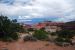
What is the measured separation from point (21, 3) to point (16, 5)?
0.79ft

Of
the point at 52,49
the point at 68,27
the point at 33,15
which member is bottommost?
the point at 52,49

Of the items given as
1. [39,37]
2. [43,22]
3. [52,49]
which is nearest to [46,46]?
[52,49]

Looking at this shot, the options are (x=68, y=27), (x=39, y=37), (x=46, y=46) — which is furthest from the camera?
(x=39, y=37)

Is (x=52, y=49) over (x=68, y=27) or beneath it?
beneath

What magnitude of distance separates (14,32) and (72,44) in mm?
3270

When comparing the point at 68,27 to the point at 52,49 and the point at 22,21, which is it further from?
the point at 22,21

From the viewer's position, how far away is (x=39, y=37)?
34.6 feet

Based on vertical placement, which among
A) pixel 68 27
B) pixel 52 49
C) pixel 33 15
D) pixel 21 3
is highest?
pixel 21 3

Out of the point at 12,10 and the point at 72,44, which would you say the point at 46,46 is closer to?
the point at 72,44

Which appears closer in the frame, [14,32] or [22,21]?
[22,21]

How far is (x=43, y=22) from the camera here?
861cm

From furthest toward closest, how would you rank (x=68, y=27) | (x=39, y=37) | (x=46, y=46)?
1. (x=39, y=37)
2. (x=46, y=46)
3. (x=68, y=27)

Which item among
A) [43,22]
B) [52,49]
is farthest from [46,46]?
[43,22]

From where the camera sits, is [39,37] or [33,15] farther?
[39,37]
